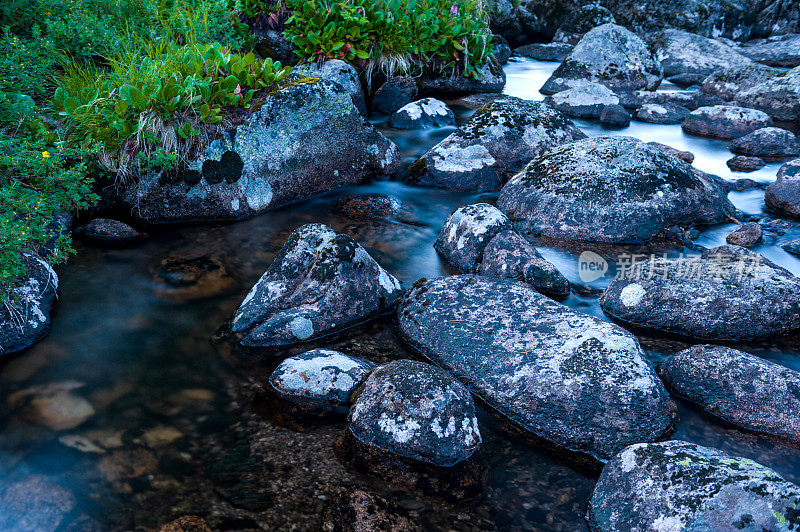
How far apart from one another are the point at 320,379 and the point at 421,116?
24.2 feet

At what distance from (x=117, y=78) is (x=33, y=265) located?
2.91 m

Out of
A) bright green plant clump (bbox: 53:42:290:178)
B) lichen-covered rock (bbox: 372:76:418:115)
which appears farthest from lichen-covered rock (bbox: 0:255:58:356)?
lichen-covered rock (bbox: 372:76:418:115)

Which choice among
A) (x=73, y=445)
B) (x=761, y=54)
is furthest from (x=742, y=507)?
(x=761, y=54)

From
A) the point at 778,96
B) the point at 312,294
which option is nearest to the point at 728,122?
the point at 778,96

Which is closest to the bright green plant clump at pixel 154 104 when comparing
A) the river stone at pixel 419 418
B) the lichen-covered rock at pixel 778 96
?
the river stone at pixel 419 418

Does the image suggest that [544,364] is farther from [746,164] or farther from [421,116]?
[421,116]

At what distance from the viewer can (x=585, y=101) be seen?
37.9 feet

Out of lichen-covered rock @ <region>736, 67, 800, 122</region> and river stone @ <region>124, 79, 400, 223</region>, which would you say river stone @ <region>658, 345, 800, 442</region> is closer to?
river stone @ <region>124, 79, 400, 223</region>

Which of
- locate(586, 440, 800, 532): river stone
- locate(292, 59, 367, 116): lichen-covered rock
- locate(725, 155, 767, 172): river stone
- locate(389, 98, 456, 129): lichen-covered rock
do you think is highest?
locate(292, 59, 367, 116): lichen-covered rock

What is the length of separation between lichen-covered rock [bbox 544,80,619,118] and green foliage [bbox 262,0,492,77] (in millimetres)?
2336

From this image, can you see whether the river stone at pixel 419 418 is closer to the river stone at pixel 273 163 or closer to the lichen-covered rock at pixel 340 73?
the river stone at pixel 273 163

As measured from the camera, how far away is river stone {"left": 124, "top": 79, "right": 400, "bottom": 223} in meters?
6.69

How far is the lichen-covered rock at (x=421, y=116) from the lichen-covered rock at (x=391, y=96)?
2.29 feet

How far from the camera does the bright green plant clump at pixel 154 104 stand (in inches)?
253
